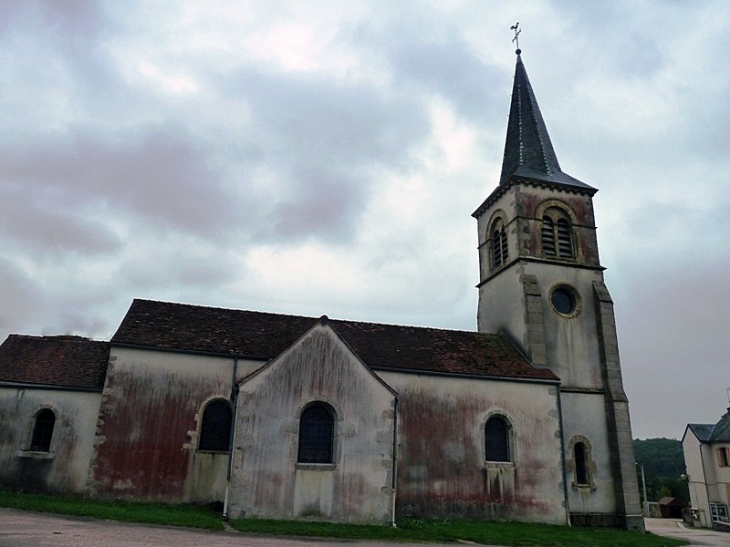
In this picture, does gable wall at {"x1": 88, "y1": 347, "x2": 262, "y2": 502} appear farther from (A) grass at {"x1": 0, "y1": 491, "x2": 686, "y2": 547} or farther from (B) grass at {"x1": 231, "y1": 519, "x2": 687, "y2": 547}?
(B) grass at {"x1": 231, "y1": 519, "x2": 687, "y2": 547}

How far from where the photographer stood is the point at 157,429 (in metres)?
→ 18.9

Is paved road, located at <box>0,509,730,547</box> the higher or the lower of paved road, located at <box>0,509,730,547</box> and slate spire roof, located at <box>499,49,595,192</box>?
the lower

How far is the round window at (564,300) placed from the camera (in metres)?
26.2

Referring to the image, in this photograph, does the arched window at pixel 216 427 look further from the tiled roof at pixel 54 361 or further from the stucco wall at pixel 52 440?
the tiled roof at pixel 54 361

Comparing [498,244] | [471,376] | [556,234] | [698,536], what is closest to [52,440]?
[471,376]

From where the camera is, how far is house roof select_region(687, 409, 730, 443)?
140ft

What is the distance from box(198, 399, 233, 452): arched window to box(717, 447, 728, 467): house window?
4120 cm

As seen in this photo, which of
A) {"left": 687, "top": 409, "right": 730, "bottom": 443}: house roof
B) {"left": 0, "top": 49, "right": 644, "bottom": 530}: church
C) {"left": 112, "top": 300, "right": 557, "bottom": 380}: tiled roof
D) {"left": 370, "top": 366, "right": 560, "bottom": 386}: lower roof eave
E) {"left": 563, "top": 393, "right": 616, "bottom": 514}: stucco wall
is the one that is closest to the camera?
{"left": 0, "top": 49, "right": 644, "bottom": 530}: church

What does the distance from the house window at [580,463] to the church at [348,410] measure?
6 cm

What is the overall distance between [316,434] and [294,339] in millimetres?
5016

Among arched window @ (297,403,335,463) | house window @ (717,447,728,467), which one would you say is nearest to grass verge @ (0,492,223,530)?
arched window @ (297,403,335,463)

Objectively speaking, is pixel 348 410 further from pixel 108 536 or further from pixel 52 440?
pixel 52 440

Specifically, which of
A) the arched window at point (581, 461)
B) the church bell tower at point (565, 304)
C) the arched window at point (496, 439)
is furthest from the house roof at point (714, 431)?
the arched window at point (496, 439)

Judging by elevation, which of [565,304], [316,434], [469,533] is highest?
[565,304]
